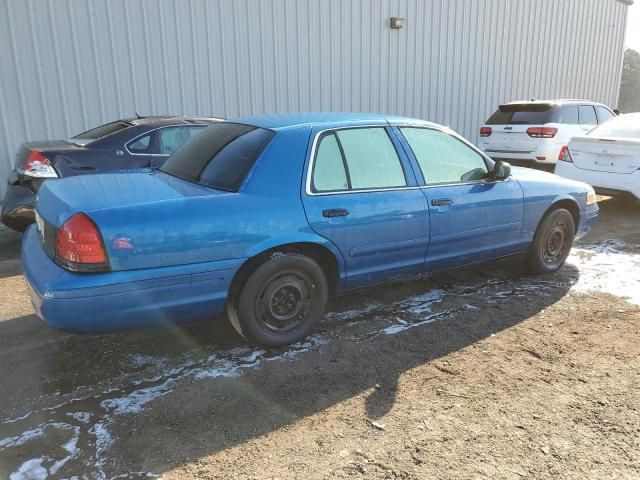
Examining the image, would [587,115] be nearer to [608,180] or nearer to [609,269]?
[608,180]

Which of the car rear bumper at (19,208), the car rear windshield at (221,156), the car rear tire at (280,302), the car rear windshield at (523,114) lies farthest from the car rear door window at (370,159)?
the car rear windshield at (523,114)

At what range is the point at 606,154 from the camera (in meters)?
7.06

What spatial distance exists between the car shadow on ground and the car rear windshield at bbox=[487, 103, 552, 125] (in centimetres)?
600

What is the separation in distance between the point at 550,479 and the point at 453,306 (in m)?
1.99

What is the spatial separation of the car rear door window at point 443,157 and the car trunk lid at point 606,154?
3666 mm

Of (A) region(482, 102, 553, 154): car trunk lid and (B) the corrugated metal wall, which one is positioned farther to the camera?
(A) region(482, 102, 553, 154): car trunk lid

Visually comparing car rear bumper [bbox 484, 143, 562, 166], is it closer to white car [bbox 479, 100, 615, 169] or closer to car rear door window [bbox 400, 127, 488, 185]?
white car [bbox 479, 100, 615, 169]

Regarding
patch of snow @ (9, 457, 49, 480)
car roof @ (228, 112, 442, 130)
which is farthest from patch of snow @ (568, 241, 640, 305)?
patch of snow @ (9, 457, 49, 480)

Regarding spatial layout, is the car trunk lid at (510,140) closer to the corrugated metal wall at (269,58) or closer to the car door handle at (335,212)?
the corrugated metal wall at (269,58)

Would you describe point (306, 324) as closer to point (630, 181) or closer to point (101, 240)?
point (101, 240)

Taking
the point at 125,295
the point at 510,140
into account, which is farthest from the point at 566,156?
the point at 125,295

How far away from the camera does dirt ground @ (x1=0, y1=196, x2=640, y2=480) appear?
241 centimetres

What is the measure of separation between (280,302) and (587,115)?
358 inches

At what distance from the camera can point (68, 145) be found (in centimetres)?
561
